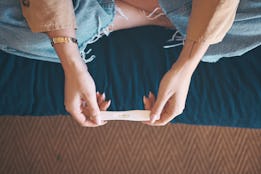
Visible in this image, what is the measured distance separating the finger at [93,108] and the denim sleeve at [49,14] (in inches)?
5.3

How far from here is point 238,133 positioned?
114 centimetres

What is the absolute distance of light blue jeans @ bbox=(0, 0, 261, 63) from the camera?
2.35 feet

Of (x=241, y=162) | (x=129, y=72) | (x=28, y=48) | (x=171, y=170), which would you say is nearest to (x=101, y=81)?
(x=129, y=72)

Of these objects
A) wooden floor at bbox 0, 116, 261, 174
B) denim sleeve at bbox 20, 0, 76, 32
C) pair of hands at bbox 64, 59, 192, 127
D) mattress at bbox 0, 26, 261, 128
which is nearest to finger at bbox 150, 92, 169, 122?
pair of hands at bbox 64, 59, 192, 127

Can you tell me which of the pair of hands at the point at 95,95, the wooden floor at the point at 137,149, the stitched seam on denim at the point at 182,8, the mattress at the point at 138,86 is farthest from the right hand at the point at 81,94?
the wooden floor at the point at 137,149

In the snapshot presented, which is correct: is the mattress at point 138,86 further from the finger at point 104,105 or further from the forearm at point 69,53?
the forearm at point 69,53

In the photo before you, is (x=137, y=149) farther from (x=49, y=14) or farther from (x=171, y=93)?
(x=49, y=14)

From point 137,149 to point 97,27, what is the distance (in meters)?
0.50

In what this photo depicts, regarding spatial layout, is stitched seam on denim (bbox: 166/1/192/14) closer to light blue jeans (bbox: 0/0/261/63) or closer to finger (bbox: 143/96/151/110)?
light blue jeans (bbox: 0/0/261/63)

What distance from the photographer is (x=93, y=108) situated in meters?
0.69

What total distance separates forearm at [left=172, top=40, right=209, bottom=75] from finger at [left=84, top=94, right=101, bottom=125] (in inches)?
6.5

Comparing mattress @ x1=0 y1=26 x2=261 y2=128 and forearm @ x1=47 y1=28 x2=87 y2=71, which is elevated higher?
forearm @ x1=47 y1=28 x2=87 y2=71

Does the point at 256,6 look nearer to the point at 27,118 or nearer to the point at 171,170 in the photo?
Result: the point at 171,170

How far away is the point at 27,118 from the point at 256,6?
30.2 inches
